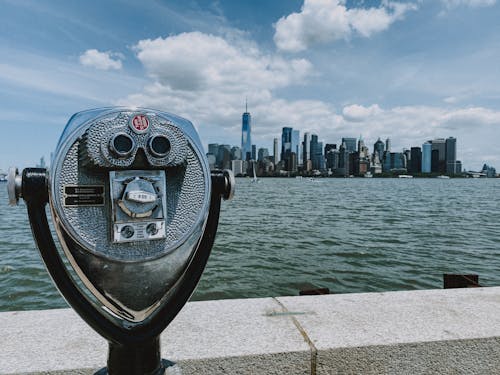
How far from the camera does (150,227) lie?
125 centimetres

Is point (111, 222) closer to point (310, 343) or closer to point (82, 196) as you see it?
point (82, 196)

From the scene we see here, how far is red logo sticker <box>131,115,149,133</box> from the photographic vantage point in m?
1.26

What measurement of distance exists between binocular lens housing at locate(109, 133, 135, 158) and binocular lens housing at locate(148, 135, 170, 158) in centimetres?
5

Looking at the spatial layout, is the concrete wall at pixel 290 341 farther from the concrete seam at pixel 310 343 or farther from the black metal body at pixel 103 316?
the black metal body at pixel 103 316

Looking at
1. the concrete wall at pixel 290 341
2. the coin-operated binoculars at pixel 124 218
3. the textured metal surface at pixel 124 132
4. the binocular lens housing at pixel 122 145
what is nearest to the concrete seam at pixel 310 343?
the concrete wall at pixel 290 341

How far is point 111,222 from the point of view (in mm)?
1218

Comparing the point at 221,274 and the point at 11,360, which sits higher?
the point at 11,360

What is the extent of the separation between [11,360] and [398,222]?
16046mm

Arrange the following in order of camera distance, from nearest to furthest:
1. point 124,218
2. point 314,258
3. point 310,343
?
point 124,218, point 310,343, point 314,258

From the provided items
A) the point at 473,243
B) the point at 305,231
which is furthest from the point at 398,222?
the point at 305,231

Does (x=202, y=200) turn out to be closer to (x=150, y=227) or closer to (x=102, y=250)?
(x=150, y=227)

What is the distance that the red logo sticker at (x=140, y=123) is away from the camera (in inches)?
49.4

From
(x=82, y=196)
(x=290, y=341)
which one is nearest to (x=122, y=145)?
(x=82, y=196)

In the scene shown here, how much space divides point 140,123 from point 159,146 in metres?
0.09
